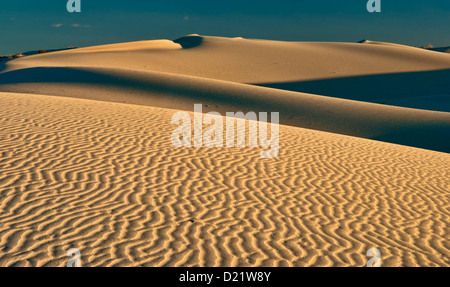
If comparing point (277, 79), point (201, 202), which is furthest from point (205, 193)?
point (277, 79)

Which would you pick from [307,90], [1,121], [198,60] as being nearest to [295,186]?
[1,121]

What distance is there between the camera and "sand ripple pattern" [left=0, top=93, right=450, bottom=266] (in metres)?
6.26

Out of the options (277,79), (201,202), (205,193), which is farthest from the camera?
(277,79)

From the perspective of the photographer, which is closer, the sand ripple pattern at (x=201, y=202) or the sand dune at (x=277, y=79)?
the sand ripple pattern at (x=201, y=202)

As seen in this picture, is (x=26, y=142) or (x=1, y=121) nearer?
(x=26, y=142)

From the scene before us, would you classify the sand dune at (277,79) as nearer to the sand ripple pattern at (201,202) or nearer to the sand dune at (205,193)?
the sand dune at (205,193)

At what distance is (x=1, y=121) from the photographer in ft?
42.0

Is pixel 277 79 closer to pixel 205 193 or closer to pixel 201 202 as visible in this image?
pixel 205 193

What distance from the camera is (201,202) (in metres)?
8.07

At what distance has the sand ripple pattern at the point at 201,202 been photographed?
6.26m

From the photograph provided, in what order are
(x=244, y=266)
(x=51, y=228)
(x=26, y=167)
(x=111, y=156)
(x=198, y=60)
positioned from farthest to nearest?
(x=198, y=60) < (x=111, y=156) < (x=26, y=167) < (x=51, y=228) < (x=244, y=266)

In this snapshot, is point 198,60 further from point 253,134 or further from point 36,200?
point 36,200

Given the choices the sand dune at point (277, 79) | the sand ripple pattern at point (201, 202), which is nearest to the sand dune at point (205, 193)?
the sand ripple pattern at point (201, 202)
